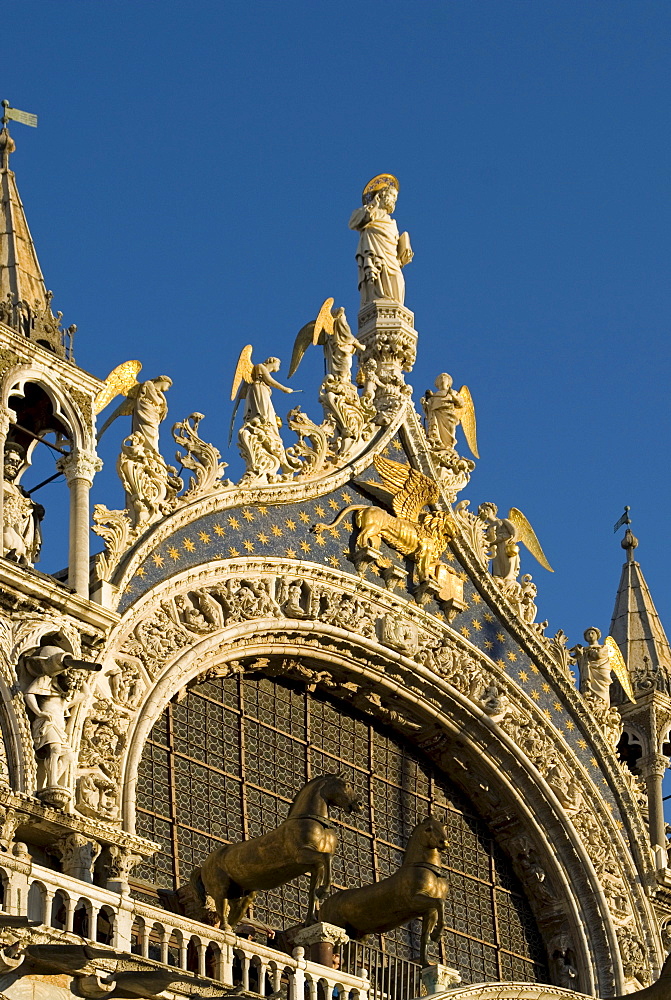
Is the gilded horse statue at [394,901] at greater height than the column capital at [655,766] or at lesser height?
lesser

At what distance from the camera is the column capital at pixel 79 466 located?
2406cm

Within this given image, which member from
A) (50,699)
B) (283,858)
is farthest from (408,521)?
(50,699)

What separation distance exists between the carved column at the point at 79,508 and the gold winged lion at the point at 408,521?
4.38m

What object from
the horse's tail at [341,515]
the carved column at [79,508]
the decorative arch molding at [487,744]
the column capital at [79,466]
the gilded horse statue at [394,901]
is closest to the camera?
the gilded horse statue at [394,901]

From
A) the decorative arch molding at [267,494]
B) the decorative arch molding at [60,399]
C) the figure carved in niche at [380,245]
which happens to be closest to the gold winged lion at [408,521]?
the decorative arch molding at [267,494]

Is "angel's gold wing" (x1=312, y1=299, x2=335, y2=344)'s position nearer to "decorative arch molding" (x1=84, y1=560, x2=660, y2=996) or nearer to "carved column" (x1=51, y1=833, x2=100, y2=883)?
"decorative arch molding" (x1=84, y1=560, x2=660, y2=996)

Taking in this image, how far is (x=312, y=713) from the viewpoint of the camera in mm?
26969

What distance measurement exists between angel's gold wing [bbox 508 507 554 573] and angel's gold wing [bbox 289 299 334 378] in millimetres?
3849

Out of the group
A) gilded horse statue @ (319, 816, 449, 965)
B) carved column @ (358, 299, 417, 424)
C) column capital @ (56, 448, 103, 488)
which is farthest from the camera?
carved column @ (358, 299, 417, 424)

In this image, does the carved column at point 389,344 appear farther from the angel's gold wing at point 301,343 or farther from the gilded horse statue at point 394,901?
the gilded horse statue at point 394,901

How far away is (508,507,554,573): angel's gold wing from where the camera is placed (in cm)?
3041

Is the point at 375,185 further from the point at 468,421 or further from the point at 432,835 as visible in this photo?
the point at 432,835

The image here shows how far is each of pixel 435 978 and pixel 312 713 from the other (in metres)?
5.21

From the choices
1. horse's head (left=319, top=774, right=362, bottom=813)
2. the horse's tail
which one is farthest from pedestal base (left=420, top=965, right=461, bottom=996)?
the horse's tail
